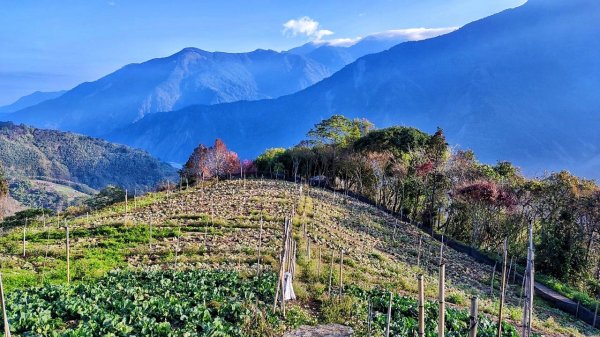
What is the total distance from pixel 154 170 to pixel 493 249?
172626 millimetres

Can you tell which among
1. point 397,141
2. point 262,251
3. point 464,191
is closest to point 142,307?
point 262,251

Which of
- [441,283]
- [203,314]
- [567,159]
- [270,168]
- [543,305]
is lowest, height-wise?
[543,305]

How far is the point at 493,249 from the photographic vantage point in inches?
1491

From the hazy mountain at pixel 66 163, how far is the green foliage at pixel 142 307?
154437 millimetres

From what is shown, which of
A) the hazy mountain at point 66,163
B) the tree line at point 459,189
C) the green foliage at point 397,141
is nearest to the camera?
the tree line at point 459,189

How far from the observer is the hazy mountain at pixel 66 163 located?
535 ft

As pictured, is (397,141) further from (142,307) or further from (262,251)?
(142,307)

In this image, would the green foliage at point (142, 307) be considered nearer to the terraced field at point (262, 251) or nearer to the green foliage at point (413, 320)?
the terraced field at point (262, 251)

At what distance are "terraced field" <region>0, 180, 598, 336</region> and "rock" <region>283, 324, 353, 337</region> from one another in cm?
35

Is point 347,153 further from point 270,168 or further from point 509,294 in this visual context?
point 509,294

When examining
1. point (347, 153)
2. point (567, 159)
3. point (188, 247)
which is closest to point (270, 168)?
point (347, 153)

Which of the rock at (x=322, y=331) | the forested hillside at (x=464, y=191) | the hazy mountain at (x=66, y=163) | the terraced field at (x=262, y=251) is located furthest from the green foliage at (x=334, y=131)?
the hazy mountain at (x=66, y=163)

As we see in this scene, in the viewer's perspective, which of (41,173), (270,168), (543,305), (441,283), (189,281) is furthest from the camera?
(41,173)

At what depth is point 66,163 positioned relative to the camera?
184875 mm
